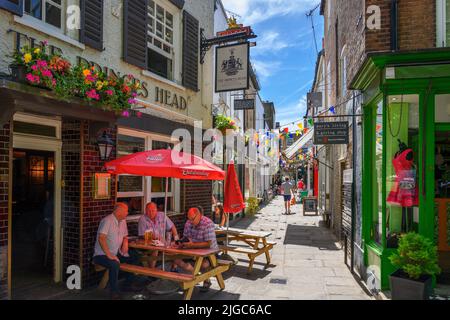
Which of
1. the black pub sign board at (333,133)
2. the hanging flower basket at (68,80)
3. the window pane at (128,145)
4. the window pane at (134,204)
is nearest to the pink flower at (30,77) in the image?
the hanging flower basket at (68,80)

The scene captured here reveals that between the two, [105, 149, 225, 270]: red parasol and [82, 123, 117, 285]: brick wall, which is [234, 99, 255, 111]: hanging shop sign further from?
[82, 123, 117, 285]: brick wall

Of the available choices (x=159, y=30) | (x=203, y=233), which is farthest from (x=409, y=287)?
(x=159, y=30)

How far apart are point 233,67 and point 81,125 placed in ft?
14.9

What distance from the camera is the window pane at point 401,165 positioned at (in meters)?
5.85

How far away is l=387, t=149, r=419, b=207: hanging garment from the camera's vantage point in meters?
5.79

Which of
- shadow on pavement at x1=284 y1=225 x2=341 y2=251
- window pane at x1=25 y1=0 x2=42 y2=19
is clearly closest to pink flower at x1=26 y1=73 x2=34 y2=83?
window pane at x1=25 y1=0 x2=42 y2=19

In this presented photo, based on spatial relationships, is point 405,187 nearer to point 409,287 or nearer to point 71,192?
point 409,287

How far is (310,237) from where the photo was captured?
11703mm

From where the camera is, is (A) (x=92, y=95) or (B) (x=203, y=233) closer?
(A) (x=92, y=95)

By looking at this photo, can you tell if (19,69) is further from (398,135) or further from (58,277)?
(398,135)

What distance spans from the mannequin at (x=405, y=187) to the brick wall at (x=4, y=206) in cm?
558

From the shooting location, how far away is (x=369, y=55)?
549 cm

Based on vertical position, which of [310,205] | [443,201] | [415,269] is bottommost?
[310,205]

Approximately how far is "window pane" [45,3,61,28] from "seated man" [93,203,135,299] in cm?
300
